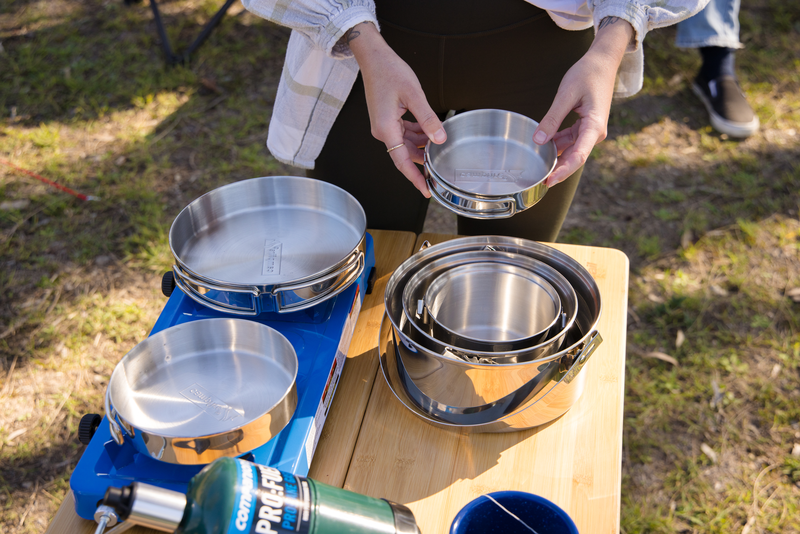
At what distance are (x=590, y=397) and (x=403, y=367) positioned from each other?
14.2 inches

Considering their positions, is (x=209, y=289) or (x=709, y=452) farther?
(x=709, y=452)

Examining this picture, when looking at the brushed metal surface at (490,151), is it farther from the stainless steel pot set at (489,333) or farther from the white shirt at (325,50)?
the white shirt at (325,50)

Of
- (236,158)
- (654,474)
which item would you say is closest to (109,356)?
(236,158)

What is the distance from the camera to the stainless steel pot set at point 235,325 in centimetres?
85

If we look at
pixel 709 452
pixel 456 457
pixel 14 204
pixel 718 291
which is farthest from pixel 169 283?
pixel 718 291

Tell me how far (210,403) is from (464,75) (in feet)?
2.80

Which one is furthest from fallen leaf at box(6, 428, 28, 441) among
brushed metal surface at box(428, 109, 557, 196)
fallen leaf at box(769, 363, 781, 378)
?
fallen leaf at box(769, 363, 781, 378)

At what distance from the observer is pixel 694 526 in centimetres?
168

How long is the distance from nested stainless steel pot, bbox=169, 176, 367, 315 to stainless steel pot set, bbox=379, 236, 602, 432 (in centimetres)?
14

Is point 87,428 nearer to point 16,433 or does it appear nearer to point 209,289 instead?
point 209,289

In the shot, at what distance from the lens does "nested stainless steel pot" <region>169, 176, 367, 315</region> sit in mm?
1045

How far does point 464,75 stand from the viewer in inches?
52.1

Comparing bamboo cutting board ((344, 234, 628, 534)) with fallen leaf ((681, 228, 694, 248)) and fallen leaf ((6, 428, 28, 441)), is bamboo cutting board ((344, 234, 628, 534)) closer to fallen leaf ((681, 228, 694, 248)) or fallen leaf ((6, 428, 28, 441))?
fallen leaf ((6, 428, 28, 441))

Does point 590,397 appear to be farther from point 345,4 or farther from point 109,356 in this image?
point 109,356
